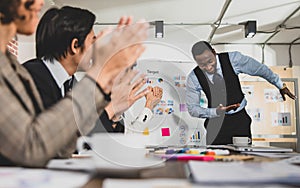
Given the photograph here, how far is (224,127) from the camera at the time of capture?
2.60m

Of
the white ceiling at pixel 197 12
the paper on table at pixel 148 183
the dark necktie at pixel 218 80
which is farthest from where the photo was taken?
the white ceiling at pixel 197 12

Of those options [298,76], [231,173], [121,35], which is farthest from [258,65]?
[298,76]

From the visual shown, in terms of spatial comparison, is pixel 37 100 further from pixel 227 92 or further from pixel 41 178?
pixel 227 92

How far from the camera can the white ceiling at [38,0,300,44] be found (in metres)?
3.50

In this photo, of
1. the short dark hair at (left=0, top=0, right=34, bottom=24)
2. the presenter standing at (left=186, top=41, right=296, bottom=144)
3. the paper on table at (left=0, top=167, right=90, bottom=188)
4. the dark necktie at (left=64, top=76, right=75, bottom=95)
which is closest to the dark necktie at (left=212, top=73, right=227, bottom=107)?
the presenter standing at (left=186, top=41, right=296, bottom=144)

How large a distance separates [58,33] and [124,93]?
283 mm

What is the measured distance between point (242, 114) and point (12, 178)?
2273 millimetres

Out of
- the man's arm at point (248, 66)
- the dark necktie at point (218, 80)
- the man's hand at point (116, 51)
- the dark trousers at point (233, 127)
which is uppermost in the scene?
the man's arm at point (248, 66)

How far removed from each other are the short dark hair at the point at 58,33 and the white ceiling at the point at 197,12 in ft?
7.21

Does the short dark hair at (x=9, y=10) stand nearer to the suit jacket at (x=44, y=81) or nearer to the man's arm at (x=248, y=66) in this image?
the suit jacket at (x=44, y=81)

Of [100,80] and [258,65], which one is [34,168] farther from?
[258,65]

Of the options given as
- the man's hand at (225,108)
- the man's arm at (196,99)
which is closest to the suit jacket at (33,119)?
the man's hand at (225,108)

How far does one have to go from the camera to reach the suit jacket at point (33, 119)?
0.67m

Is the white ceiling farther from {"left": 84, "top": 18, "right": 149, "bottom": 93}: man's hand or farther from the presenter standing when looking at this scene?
{"left": 84, "top": 18, "right": 149, "bottom": 93}: man's hand
